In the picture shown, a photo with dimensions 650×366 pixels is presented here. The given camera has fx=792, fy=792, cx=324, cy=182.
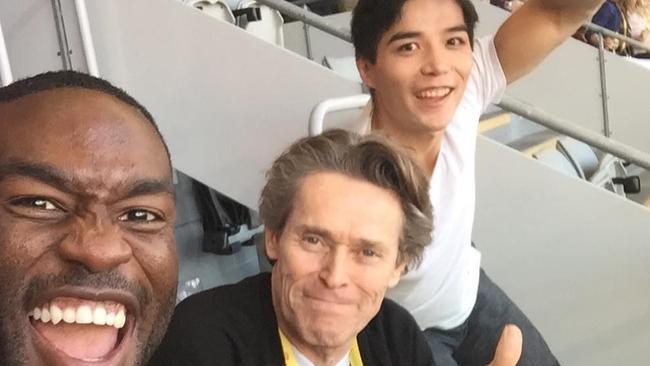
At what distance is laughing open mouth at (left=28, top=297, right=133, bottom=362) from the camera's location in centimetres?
64

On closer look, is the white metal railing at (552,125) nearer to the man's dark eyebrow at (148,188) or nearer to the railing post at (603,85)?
the man's dark eyebrow at (148,188)

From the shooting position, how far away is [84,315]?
0.65 metres

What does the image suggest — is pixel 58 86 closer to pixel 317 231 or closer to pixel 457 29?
pixel 317 231

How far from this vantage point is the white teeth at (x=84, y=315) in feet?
2.12

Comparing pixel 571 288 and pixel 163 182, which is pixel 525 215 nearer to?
pixel 571 288

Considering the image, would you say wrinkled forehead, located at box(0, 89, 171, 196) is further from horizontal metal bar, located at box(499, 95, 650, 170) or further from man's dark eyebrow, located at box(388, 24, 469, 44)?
horizontal metal bar, located at box(499, 95, 650, 170)

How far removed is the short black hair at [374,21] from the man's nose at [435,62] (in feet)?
0.29

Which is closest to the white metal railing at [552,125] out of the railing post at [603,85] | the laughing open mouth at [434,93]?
the laughing open mouth at [434,93]

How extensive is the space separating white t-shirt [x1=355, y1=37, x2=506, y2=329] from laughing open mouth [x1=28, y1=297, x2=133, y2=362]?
83 cm

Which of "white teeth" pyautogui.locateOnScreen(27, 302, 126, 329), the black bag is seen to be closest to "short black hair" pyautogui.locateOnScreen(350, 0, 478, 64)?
"white teeth" pyautogui.locateOnScreen(27, 302, 126, 329)

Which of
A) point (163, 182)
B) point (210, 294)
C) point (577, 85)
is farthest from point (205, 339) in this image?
point (577, 85)

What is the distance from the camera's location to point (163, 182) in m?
0.73

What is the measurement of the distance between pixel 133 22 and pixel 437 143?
3.55ft

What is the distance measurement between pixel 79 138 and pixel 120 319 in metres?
0.16
